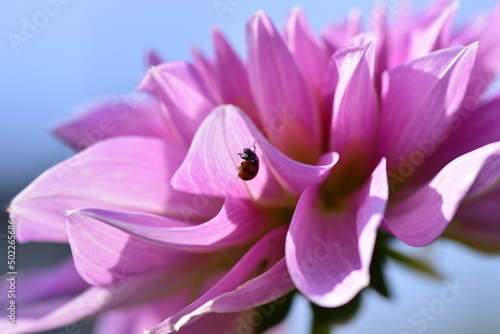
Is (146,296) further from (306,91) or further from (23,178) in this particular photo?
(23,178)

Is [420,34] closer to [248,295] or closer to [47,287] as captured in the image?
[248,295]

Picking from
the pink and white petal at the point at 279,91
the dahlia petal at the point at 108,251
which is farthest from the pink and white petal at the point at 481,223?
the dahlia petal at the point at 108,251

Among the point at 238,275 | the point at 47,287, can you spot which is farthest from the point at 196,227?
the point at 47,287

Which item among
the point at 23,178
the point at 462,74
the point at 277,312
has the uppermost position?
the point at 462,74

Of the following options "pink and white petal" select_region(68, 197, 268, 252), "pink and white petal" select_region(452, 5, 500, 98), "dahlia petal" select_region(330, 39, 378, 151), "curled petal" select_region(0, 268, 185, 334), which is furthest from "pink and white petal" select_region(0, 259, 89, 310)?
"pink and white petal" select_region(452, 5, 500, 98)

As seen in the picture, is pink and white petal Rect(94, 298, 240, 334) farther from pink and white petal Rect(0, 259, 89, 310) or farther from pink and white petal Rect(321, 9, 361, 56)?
pink and white petal Rect(321, 9, 361, 56)

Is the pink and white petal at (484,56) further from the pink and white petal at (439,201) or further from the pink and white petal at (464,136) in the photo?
the pink and white petal at (439,201)

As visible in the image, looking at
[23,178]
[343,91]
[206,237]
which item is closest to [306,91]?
→ [343,91]
